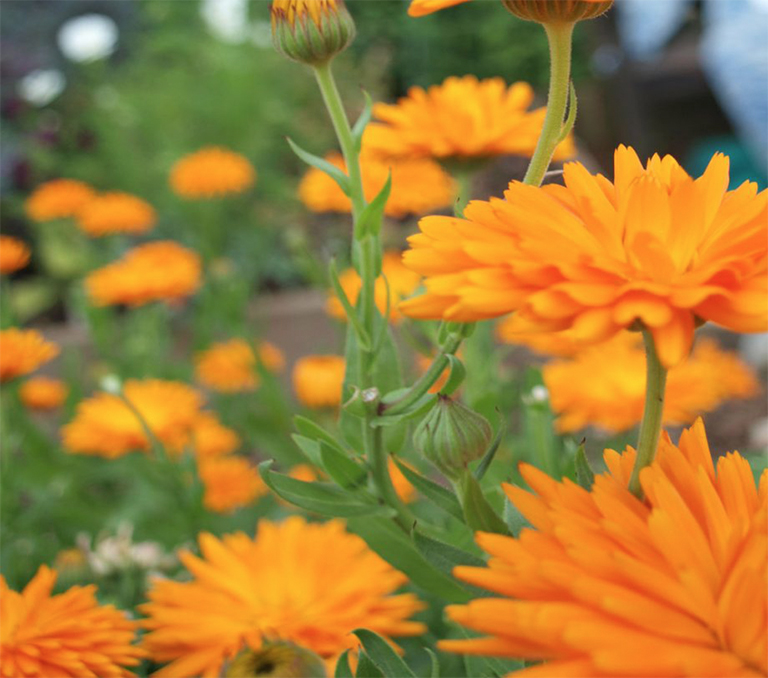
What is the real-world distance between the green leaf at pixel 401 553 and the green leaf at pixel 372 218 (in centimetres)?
13

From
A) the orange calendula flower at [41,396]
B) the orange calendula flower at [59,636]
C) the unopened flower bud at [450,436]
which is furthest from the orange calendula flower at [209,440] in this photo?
the unopened flower bud at [450,436]

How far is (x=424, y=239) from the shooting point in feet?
1.13

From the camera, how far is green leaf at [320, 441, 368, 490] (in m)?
0.44

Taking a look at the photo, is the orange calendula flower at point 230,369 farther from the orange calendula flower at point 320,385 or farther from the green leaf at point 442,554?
the green leaf at point 442,554

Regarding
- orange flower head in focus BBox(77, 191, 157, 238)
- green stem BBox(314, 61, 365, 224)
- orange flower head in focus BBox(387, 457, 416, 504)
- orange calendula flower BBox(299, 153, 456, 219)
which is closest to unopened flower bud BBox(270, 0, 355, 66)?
green stem BBox(314, 61, 365, 224)

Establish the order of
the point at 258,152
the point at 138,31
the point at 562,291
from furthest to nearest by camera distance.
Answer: the point at 138,31
the point at 258,152
the point at 562,291

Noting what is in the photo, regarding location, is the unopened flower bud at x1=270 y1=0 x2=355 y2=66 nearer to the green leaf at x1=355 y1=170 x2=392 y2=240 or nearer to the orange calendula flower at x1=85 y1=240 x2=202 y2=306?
the green leaf at x1=355 y1=170 x2=392 y2=240

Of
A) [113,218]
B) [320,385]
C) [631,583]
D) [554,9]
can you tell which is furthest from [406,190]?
[631,583]

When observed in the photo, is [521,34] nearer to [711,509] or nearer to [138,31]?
[138,31]

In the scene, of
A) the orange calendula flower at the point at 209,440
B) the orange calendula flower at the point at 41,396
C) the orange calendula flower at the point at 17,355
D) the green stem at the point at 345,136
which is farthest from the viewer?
the orange calendula flower at the point at 41,396

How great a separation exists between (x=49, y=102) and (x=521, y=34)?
1687 millimetres

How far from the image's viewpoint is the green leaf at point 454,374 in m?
0.42

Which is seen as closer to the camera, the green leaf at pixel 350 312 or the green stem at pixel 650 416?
the green stem at pixel 650 416

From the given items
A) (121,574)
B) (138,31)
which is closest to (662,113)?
(138,31)
